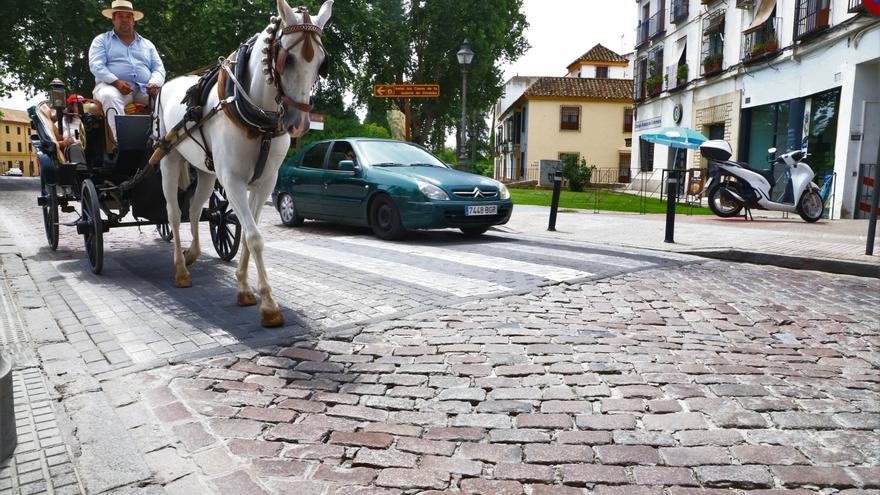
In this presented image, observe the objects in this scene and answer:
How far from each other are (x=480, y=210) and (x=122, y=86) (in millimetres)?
4897

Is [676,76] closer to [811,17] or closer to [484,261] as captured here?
[811,17]

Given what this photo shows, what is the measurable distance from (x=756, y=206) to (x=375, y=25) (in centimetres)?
1774

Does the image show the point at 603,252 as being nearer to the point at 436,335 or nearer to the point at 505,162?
the point at 436,335

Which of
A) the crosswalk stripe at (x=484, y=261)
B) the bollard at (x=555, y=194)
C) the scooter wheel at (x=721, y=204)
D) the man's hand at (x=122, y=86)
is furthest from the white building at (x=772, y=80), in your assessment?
the man's hand at (x=122, y=86)

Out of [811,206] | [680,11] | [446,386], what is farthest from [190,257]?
[680,11]

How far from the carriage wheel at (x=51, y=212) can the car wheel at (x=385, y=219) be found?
4172 millimetres

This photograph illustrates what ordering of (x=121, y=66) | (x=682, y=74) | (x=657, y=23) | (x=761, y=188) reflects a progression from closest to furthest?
(x=121, y=66)
(x=761, y=188)
(x=682, y=74)
(x=657, y=23)

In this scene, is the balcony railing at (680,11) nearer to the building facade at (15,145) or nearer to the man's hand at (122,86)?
the man's hand at (122,86)

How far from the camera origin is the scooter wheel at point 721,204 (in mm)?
14758

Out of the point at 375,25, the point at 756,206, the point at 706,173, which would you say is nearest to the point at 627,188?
the point at 706,173

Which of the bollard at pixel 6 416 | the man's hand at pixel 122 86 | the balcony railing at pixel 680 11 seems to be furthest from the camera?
the balcony railing at pixel 680 11

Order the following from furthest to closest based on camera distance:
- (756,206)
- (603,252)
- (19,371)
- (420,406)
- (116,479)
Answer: (756,206) → (603,252) → (19,371) → (420,406) → (116,479)

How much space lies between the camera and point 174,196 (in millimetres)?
5801

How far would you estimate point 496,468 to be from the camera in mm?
2412
